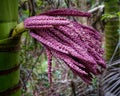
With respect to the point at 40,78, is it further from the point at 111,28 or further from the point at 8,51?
the point at 8,51

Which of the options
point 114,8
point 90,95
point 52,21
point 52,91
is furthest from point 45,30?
point 114,8

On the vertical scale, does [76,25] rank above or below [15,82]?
above

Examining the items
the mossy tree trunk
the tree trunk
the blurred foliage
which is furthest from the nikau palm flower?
the mossy tree trunk

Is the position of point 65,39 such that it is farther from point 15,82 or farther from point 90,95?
point 90,95

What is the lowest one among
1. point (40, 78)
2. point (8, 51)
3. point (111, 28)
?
point (40, 78)

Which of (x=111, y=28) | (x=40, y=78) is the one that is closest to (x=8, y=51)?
(x=111, y=28)

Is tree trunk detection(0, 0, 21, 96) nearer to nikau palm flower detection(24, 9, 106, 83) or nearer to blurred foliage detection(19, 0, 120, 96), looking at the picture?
nikau palm flower detection(24, 9, 106, 83)
